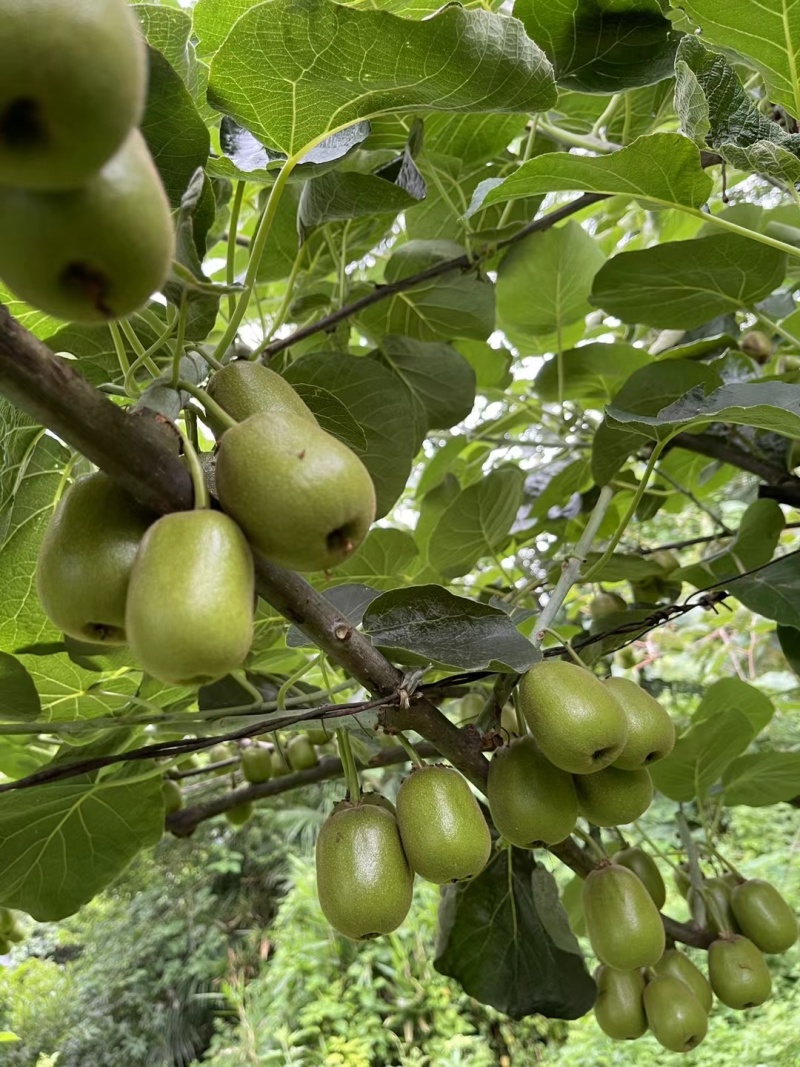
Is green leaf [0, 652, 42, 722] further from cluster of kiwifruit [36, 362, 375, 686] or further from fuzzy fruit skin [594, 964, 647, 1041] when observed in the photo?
fuzzy fruit skin [594, 964, 647, 1041]

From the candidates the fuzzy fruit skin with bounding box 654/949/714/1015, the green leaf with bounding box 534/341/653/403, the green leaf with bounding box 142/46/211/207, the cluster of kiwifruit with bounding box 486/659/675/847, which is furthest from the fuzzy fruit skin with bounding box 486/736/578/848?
the green leaf with bounding box 534/341/653/403

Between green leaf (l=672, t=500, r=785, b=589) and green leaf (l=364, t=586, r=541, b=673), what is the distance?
0.52 m

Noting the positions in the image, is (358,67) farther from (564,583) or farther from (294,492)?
(564,583)

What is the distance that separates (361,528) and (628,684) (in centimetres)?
36

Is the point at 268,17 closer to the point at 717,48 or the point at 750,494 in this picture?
the point at 717,48

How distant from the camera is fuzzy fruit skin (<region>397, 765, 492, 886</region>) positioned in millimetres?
557

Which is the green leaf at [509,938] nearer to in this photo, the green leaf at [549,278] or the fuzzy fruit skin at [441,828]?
the fuzzy fruit skin at [441,828]

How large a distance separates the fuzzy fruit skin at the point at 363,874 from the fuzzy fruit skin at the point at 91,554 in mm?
272

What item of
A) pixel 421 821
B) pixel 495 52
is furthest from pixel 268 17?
pixel 421 821

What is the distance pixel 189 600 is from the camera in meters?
0.32

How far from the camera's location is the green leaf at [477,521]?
3.05 feet

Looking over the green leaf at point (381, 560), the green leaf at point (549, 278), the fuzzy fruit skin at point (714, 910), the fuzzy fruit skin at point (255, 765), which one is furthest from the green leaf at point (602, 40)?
the fuzzy fruit skin at point (255, 765)

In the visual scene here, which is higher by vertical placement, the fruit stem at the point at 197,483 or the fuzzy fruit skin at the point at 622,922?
the fruit stem at the point at 197,483

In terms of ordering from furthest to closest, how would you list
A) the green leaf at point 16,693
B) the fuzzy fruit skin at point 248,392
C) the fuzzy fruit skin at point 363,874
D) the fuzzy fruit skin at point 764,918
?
the fuzzy fruit skin at point 764,918 < the green leaf at point 16,693 < the fuzzy fruit skin at point 363,874 < the fuzzy fruit skin at point 248,392
